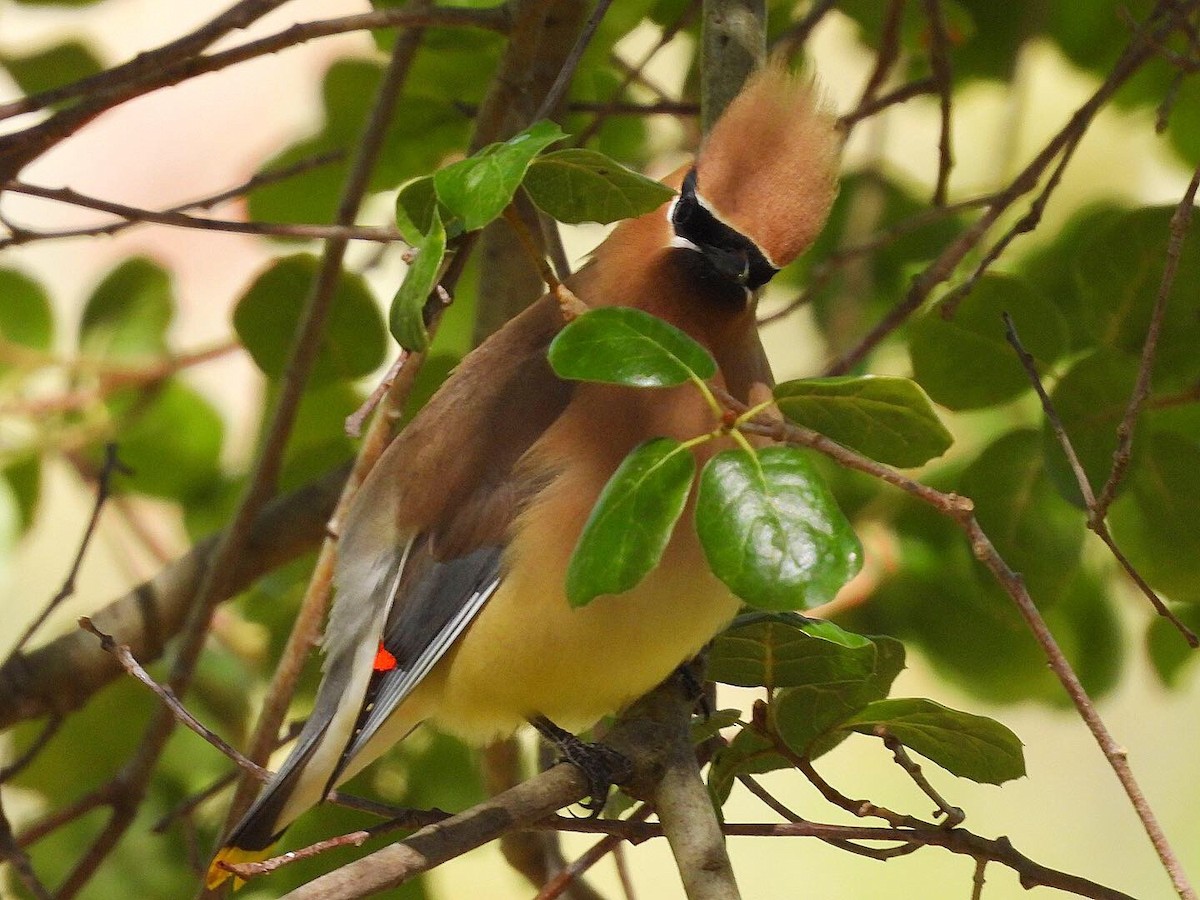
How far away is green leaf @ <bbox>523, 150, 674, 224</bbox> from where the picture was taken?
3.90 ft

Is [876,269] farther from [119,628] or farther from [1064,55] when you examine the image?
[119,628]

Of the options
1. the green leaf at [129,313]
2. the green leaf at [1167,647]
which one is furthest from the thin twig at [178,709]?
the green leaf at [1167,647]

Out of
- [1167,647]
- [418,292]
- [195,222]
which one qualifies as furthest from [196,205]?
[1167,647]

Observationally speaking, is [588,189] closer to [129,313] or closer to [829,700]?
[829,700]

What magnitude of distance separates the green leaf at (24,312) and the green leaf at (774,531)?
5.44ft

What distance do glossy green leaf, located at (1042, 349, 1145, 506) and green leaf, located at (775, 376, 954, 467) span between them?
54 centimetres

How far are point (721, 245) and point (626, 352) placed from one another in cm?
54

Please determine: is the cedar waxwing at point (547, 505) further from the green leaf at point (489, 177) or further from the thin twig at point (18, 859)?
the green leaf at point (489, 177)

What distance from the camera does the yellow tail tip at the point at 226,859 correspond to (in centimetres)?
152

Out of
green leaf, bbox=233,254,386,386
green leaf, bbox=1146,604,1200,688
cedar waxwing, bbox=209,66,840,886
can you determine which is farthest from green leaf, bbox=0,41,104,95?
green leaf, bbox=1146,604,1200,688

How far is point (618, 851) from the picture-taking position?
1.66m

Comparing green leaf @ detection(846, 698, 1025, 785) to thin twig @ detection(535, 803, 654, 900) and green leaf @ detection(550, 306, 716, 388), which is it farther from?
green leaf @ detection(550, 306, 716, 388)

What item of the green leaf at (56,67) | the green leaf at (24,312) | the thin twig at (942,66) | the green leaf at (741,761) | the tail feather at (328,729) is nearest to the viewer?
the green leaf at (741,761)

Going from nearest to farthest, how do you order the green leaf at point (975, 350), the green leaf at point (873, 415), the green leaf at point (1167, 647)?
the green leaf at point (873, 415), the green leaf at point (975, 350), the green leaf at point (1167, 647)
